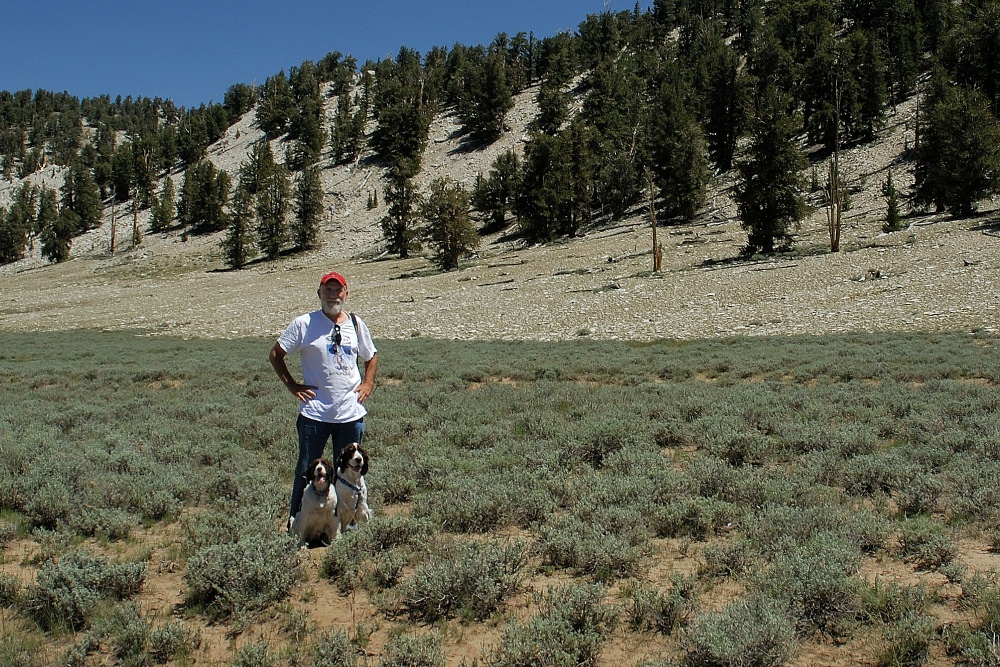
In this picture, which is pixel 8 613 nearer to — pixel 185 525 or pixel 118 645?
pixel 118 645

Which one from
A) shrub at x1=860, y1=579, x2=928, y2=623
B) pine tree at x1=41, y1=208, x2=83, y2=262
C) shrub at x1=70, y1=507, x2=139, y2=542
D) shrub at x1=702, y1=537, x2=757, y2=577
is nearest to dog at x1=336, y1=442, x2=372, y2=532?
shrub at x1=70, y1=507, x2=139, y2=542

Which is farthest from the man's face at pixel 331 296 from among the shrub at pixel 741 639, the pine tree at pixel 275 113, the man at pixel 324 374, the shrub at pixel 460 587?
the pine tree at pixel 275 113

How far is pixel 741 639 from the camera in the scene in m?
3.72

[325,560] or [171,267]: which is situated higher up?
[171,267]

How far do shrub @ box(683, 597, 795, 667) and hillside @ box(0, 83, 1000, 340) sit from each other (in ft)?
64.0

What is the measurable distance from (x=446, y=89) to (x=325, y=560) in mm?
136094

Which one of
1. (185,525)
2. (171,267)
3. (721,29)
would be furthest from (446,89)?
(185,525)

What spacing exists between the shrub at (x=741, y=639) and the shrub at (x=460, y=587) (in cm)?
135

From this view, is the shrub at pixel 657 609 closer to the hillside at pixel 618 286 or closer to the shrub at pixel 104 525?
the shrub at pixel 104 525

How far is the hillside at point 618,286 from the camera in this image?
80.2ft

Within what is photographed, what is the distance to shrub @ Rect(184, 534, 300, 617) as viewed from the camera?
15.1 feet

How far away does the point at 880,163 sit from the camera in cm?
5834

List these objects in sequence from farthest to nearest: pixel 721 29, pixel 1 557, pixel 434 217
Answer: pixel 721 29 → pixel 434 217 → pixel 1 557

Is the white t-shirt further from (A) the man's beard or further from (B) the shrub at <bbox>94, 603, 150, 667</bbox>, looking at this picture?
(B) the shrub at <bbox>94, 603, 150, 667</bbox>
